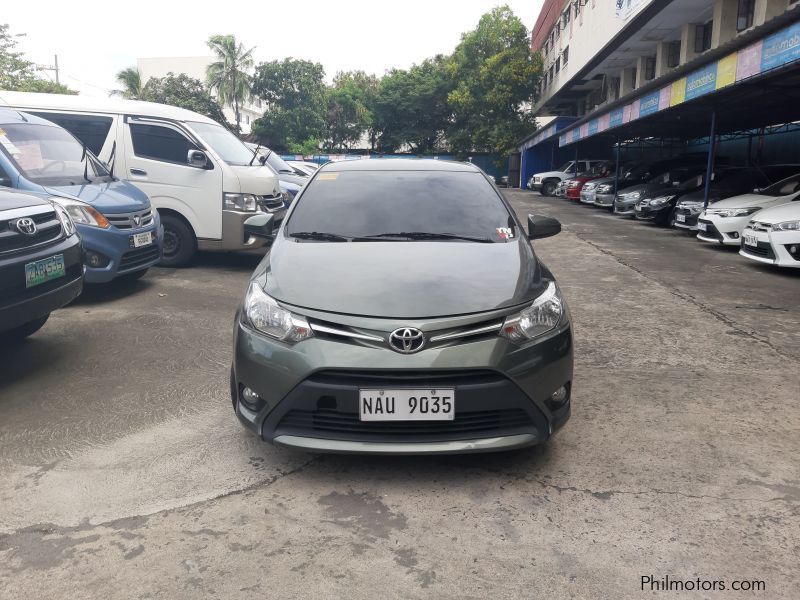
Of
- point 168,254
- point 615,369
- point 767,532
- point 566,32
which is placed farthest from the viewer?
point 566,32

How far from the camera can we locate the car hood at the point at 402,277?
3.01 m

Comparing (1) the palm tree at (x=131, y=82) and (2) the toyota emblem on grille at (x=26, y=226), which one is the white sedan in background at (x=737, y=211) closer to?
(2) the toyota emblem on grille at (x=26, y=226)

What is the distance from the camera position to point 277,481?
307 centimetres

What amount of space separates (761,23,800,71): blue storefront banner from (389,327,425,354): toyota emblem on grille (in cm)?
796

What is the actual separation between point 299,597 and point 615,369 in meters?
3.22

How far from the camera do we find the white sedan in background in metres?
10.9

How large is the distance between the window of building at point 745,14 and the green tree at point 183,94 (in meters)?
42.2

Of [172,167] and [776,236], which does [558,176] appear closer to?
[776,236]

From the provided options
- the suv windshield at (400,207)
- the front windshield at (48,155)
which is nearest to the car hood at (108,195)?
the front windshield at (48,155)

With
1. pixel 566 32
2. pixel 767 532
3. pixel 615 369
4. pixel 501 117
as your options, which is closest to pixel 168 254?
pixel 615 369

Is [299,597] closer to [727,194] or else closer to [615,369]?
[615,369]

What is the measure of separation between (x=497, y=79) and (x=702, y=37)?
77.4ft

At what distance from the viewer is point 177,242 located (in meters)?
8.65

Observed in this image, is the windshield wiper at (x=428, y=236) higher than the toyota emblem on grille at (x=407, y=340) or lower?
higher
